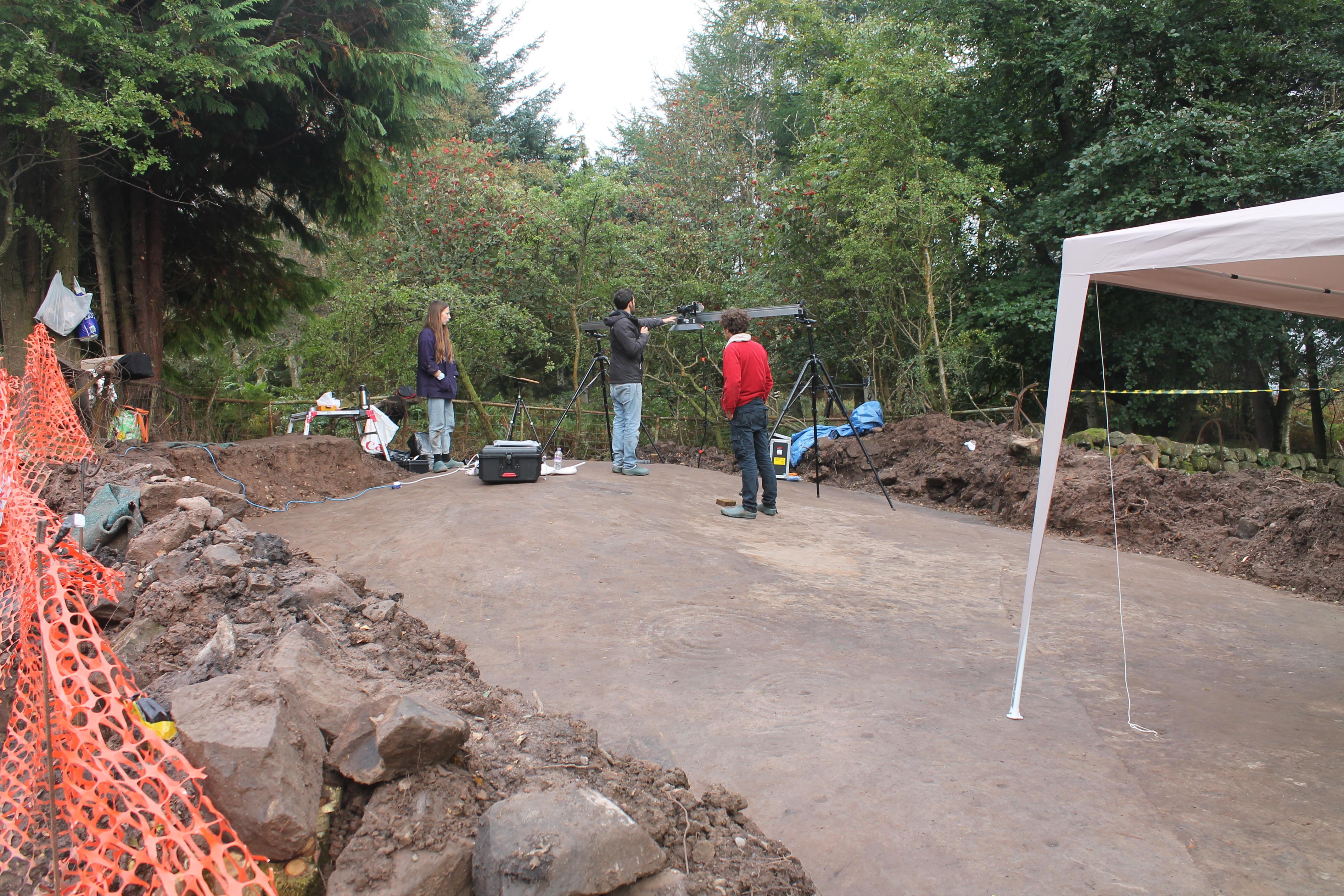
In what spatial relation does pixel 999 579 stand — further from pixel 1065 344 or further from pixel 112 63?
pixel 112 63

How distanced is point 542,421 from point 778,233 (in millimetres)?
5106

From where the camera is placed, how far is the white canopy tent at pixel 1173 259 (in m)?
2.68

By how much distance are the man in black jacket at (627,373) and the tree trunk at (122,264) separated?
4.59m

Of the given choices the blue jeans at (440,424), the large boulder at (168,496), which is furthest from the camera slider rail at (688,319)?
the large boulder at (168,496)

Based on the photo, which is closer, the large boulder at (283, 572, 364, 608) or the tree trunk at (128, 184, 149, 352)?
the large boulder at (283, 572, 364, 608)

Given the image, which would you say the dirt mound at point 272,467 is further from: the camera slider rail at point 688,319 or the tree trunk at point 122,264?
the camera slider rail at point 688,319

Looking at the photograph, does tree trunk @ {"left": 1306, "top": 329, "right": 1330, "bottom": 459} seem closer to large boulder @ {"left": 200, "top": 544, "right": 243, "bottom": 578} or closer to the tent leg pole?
the tent leg pole

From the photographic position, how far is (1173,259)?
116 inches

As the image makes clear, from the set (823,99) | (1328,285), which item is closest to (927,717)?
A: (1328,285)

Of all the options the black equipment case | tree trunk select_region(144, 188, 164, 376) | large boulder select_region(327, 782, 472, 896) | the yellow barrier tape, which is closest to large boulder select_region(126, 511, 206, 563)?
large boulder select_region(327, 782, 472, 896)

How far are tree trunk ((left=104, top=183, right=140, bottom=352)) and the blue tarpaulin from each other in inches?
303

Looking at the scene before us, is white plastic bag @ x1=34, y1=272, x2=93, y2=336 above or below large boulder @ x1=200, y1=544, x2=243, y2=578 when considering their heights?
above

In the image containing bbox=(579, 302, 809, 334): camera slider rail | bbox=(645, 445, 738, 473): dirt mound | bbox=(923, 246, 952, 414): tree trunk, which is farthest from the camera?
bbox=(645, 445, 738, 473): dirt mound

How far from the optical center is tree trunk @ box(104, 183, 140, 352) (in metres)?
7.44
